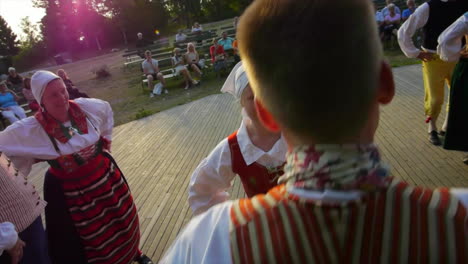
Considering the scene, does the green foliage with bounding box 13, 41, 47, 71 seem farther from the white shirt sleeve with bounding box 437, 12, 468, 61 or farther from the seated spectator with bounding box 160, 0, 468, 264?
the seated spectator with bounding box 160, 0, 468, 264

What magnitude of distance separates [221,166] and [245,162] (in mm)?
138

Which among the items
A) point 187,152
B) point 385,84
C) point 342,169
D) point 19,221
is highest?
point 385,84

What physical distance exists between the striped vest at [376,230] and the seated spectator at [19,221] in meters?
1.78

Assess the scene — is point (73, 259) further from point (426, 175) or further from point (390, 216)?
point (426, 175)

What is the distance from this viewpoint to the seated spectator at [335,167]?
580 millimetres

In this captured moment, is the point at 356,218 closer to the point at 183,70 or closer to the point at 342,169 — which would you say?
the point at 342,169

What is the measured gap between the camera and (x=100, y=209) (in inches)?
101

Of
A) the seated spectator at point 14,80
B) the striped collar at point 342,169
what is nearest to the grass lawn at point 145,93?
the seated spectator at point 14,80

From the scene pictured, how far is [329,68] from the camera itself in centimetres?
58

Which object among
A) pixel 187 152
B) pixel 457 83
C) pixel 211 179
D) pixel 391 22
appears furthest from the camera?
pixel 391 22

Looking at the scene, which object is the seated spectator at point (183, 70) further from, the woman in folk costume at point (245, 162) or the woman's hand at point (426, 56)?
the woman in folk costume at point (245, 162)

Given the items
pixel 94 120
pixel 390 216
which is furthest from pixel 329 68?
pixel 94 120

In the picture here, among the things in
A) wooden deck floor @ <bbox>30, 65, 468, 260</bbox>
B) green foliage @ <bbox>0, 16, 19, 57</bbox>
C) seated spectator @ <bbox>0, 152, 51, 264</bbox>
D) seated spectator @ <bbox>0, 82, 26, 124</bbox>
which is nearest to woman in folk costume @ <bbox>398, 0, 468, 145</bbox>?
wooden deck floor @ <bbox>30, 65, 468, 260</bbox>

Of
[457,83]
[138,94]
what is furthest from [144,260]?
[138,94]
